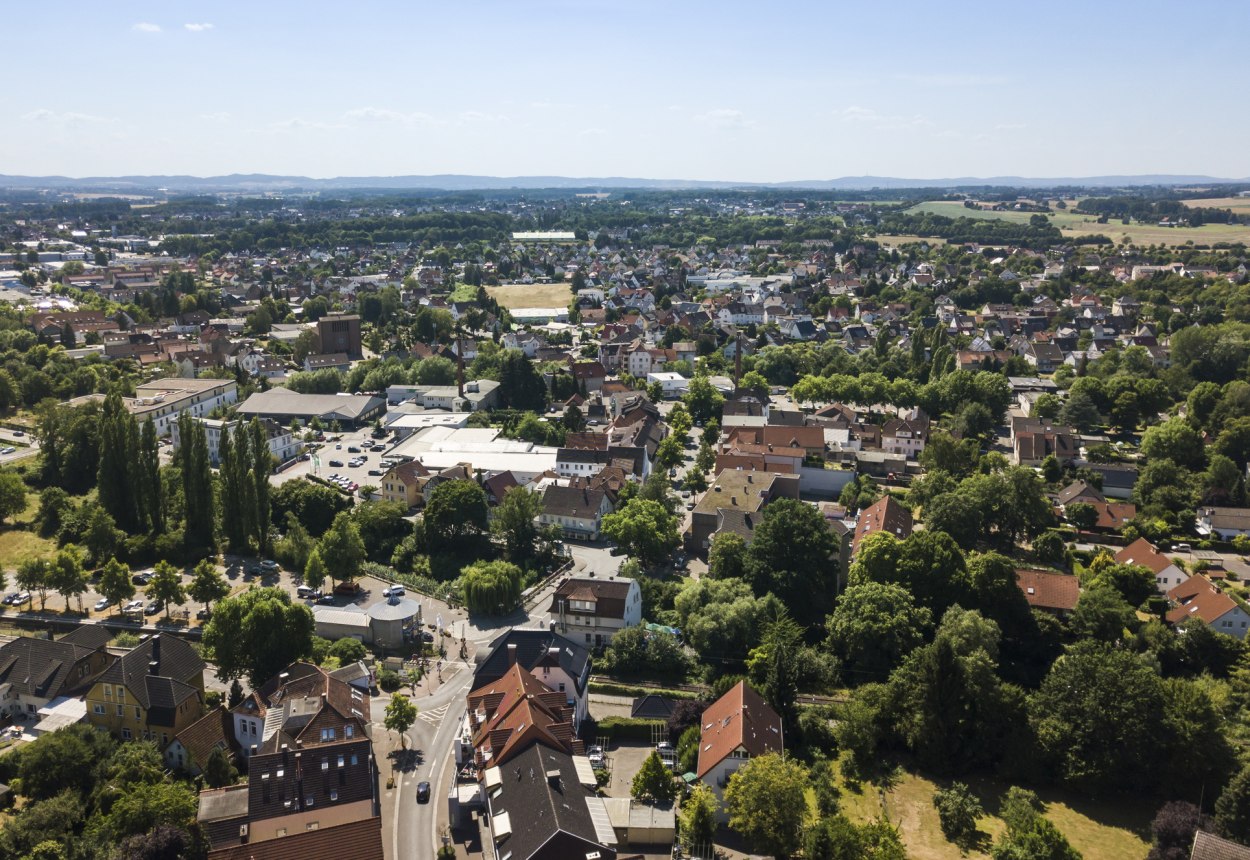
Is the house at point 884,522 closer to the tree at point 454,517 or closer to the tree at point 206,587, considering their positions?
the tree at point 454,517

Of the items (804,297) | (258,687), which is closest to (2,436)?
(258,687)

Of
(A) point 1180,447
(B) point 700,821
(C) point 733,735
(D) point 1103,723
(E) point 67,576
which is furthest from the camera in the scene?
(A) point 1180,447

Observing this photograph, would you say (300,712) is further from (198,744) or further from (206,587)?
(206,587)

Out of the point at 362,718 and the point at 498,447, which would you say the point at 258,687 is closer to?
the point at 362,718

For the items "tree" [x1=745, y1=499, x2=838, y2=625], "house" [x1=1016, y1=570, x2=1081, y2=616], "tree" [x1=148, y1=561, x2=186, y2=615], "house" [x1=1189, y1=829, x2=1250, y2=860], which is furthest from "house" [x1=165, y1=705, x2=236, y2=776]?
"house" [x1=1016, y1=570, x2=1081, y2=616]

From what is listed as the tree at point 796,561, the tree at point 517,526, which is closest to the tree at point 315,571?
the tree at point 517,526

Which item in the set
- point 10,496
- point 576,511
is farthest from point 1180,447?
point 10,496

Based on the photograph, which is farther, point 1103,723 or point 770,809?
point 1103,723

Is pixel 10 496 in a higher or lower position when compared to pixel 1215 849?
higher
